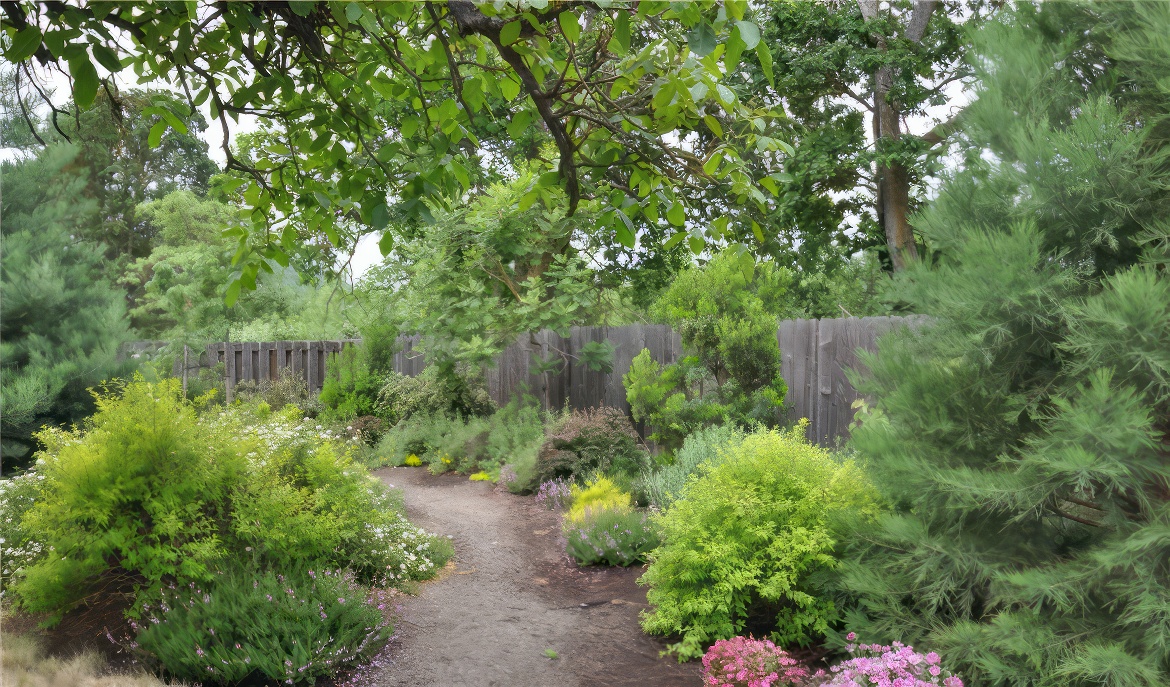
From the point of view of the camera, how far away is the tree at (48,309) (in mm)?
6574

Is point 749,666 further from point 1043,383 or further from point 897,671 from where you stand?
point 1043,383

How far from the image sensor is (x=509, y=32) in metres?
2.33

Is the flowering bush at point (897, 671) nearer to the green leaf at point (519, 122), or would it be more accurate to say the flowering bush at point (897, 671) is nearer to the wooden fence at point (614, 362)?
the wooden fence at point (614, 362)

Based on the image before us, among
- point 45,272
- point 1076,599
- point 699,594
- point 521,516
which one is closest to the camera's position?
point 1076,599

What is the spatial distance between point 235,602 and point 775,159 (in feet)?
29.2

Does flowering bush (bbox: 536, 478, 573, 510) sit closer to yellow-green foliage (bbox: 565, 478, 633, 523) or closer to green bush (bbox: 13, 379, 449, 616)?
yellow-green foliage (bbox: 565, 478, 633, 523)

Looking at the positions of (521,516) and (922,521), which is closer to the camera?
(922,521)

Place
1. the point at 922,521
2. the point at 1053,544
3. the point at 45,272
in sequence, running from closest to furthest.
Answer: the point at 1053,544 < the point at 922,521 < the point at 45,272

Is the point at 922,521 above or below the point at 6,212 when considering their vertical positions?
below

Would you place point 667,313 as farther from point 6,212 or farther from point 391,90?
point 6,212

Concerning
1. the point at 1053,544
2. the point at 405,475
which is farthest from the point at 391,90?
the point at 405,475

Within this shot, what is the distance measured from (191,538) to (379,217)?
8.98ft

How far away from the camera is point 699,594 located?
441cm

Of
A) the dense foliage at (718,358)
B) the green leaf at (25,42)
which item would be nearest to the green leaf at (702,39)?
the green leaf at (25,42)
